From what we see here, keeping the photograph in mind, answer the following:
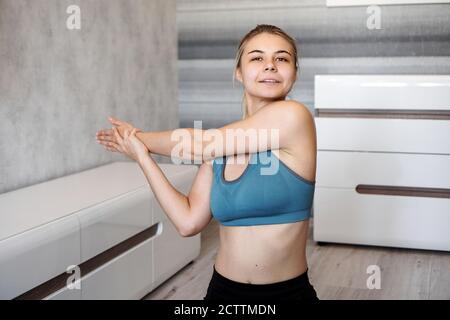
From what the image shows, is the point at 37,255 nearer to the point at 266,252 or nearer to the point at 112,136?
the point at 112,136

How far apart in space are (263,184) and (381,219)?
7.77ft

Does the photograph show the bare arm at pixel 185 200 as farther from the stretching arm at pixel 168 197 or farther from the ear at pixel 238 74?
the ear at pixel 238 74

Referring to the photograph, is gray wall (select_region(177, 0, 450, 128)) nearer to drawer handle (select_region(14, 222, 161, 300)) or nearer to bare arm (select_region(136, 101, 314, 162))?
drawer handle (select_region(14, 222, 161, 300))

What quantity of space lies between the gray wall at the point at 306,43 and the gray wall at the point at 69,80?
37cm

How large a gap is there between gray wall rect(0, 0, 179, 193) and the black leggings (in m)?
1.42

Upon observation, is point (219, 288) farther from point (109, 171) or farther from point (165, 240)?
point (109, 171)

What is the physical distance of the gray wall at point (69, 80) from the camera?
2.35 m

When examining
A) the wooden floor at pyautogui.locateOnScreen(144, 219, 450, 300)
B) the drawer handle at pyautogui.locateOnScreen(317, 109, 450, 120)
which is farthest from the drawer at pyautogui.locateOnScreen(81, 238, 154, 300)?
the drawer handle at pyautogui.locateOnScreen(317, 109, 450, 120)

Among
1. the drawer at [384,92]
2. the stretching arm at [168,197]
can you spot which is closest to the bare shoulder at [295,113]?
the stretching arm at [168,197]

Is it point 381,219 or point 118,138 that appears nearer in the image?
point 118,138

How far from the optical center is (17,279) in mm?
1722

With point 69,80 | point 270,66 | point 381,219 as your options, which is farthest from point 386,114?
point 270,66

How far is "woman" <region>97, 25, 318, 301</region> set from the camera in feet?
3.76

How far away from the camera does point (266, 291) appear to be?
1.17 metres
